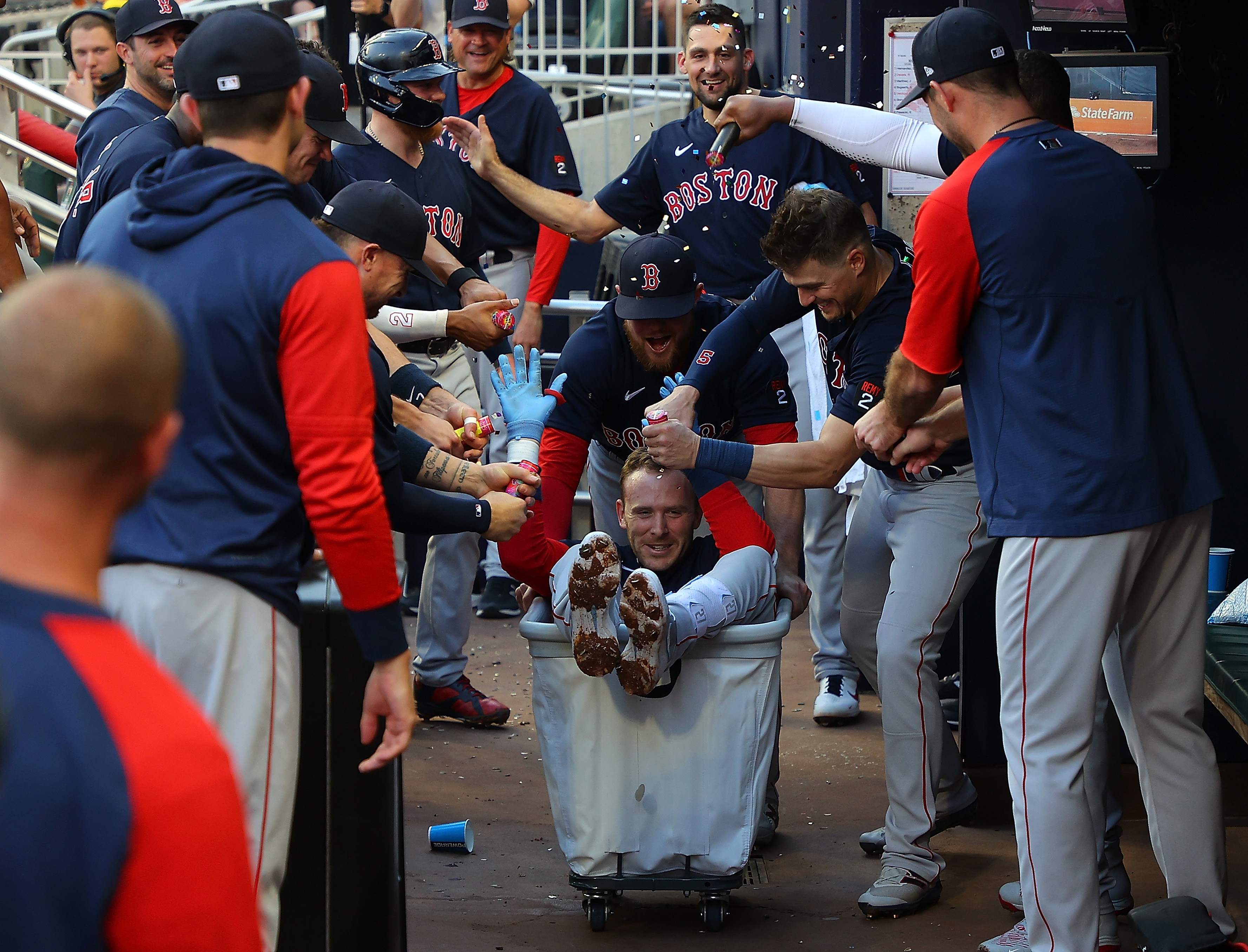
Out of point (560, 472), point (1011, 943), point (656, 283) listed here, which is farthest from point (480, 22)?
point (1011, 943)

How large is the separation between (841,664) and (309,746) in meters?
3.15

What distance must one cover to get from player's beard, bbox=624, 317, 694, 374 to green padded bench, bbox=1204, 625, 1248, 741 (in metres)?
1.75

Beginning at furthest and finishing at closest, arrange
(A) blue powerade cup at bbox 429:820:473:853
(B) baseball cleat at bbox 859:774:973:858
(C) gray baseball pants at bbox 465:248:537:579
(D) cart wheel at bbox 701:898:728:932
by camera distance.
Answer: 1. (C) gray baseball pants at bbox 465:248:537:579
2. (A) blue powerade cup at bbox 429:820:473:853
3. (B) baseball cleat at bbox 859:774:973:858
4. (D) cart wheel at bbox 701:898:728:932

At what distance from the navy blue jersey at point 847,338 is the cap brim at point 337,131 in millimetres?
1187

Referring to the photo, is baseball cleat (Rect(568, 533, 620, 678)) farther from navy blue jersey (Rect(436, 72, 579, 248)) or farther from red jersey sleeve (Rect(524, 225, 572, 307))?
navy blue jersey (Rect(436, 72, 579, 248))

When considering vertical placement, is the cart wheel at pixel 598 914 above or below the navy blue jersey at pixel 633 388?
below

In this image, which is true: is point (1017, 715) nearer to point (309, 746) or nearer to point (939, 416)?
point (939, 416)

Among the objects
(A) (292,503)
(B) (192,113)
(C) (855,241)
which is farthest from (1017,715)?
(B) (192,113)

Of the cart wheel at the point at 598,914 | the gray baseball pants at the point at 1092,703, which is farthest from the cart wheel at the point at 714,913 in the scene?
the gray baseball pants at the point at 1092,703

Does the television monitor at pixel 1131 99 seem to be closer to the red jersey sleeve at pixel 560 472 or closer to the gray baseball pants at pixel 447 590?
the red jersey sleeve at pixel 560 472

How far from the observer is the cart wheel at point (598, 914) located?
144 inches

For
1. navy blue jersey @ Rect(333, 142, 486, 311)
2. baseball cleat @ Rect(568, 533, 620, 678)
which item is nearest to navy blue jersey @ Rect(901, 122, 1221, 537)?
baseball cleat @ Rect(568, 533, 620, 678)

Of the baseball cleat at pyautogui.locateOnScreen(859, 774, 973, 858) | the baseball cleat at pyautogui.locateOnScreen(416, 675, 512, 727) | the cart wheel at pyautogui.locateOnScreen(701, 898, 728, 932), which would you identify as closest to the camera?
the cart wheel at pyautogui.locateOnScreen(701, 898, 728, 932)

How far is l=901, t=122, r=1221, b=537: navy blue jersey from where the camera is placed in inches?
116
